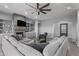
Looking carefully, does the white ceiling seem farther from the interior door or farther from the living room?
the interior door

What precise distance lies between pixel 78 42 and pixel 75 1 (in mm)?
1021

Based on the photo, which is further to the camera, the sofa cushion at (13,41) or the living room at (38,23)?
the living room at (38,23)

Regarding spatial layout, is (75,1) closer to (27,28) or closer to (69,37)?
(69,37)

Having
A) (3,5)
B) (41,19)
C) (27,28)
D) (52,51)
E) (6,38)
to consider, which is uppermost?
(3,5)

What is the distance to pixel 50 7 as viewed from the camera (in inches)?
68.8

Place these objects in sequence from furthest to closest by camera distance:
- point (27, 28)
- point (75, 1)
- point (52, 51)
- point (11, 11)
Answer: point (27, 28) < point (11, 11) < point (75, 1) < point (52, 51)

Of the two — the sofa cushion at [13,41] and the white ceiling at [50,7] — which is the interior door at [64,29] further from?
the sofa cushion at [13,41]

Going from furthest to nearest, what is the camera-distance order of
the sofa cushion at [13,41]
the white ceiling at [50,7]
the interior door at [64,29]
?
1. the interior door at [64,29]
2. the white ceiling at [50,7]
3. the sofa cushion at [13,41]

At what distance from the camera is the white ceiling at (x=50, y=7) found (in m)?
1.69

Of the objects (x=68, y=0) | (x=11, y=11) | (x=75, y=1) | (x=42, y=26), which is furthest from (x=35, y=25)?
(x=75, y=1)

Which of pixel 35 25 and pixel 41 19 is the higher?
pixel 41 19

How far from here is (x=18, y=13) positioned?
1.81 metres

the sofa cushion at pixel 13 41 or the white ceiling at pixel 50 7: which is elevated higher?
the white ceiling at pixel 50 7

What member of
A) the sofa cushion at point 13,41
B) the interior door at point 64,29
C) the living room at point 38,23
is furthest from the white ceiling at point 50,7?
the sofa cushion at point 13,41
